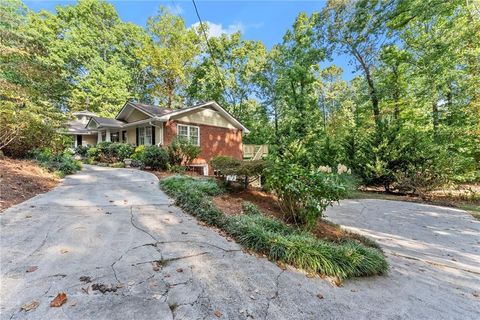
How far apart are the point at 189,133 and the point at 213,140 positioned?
1916mm

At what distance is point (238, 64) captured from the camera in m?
26.0

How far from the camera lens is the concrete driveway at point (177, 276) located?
2.10 meters

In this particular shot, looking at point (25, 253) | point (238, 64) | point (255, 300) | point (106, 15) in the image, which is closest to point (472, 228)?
point (255, 300)

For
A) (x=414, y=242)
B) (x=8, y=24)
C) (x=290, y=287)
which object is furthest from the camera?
(x=8, y=24)

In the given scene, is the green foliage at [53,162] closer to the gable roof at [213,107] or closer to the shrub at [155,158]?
the shrub at [155,158]

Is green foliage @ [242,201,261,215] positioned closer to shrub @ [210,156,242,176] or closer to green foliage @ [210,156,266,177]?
green foliage @ [210,156,266,177]

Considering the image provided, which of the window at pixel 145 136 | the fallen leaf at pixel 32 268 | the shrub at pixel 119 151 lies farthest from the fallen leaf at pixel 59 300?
the shrub at pixel 119 151

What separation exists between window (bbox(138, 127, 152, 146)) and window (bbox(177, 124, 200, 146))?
203 centimetres

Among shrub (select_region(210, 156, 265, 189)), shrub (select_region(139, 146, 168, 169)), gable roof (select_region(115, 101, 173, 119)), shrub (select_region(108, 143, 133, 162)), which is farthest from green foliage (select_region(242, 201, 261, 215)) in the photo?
shrub (select_region(108, 143, 133, 162))

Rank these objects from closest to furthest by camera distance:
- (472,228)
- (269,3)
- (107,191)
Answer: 1. (472,228)
2. (107,191)
3. (269,3)

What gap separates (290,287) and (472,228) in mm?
6526

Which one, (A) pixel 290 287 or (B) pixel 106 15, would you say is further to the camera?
(B) pixel 106 15

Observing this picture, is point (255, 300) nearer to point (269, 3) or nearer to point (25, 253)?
point (25, 253)

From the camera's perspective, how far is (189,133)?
1443 centimetres
